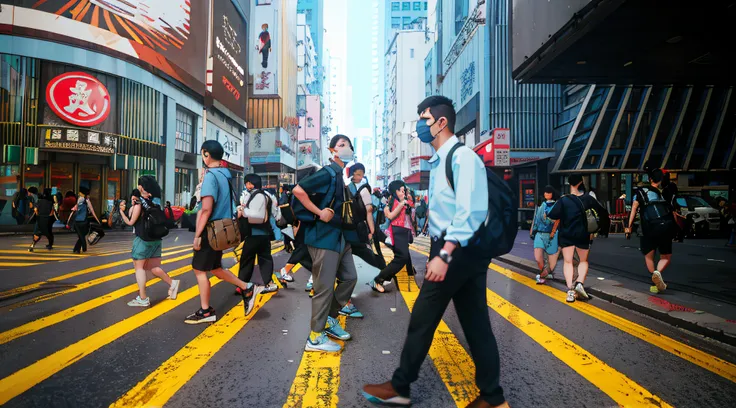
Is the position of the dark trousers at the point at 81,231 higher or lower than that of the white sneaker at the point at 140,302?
higher

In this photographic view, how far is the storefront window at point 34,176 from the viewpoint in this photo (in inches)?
926

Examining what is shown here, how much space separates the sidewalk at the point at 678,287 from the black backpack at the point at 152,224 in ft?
20.4

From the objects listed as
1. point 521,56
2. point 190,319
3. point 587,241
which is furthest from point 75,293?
point 521,56

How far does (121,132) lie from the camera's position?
26.3 metres

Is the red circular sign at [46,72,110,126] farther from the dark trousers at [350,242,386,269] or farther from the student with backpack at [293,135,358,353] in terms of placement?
the student with backpack at [293,135,358,353]

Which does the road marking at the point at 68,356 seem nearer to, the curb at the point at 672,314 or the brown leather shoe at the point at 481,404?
the brown leather shoe at the point at 481,404

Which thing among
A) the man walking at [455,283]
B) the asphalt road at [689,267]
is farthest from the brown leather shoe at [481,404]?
the asphalt road at [689,267]

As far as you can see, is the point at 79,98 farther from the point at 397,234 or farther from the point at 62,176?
the point at 397,234

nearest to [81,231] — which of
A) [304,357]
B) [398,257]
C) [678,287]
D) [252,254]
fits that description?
[252,254]

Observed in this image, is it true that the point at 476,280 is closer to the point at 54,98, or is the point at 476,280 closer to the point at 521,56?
the point at 521,56

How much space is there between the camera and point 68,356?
12.7 feet

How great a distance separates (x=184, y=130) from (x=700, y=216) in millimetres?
32508

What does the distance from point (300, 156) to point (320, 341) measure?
74.8 metres

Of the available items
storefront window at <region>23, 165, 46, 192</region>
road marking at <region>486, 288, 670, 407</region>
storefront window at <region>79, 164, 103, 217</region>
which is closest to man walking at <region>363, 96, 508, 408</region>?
road marking at <region>486, 288, 670, 407</region>
